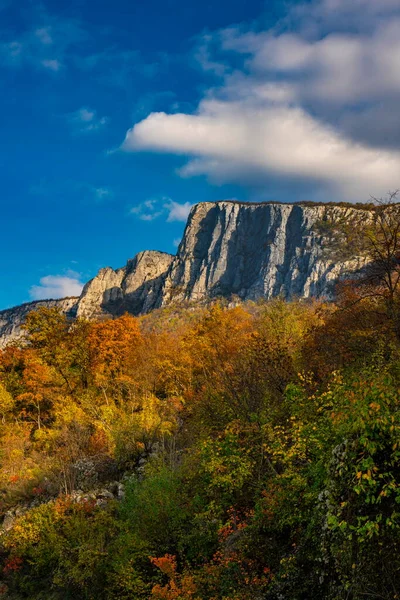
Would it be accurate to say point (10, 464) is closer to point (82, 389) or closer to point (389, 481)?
point (82, 389)

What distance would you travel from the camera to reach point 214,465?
1334 centimetres

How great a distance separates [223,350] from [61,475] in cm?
1449

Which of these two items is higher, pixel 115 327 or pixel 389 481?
pixel 115 327

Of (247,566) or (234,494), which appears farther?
(234,494)

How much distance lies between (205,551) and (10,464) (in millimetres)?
22063

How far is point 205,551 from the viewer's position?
13000 millimetres

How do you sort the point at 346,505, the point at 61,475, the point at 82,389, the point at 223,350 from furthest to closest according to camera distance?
the point at 82,389 < the point at 223,350 < the point at 61,475 < the point at 346,505

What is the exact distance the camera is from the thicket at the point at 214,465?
21.4 ft

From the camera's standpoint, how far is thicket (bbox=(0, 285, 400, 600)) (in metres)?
6.53

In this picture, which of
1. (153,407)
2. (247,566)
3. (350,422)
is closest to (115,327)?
(153,407)

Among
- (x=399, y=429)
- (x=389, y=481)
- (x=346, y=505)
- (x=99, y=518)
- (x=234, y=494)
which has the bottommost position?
(x=99, y=518)

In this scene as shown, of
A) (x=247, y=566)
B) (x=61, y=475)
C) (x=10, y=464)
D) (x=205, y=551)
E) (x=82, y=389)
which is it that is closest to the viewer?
(x=247, y=566)

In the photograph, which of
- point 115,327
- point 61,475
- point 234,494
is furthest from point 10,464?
point 234,494

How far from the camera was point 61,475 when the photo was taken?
2494cm
